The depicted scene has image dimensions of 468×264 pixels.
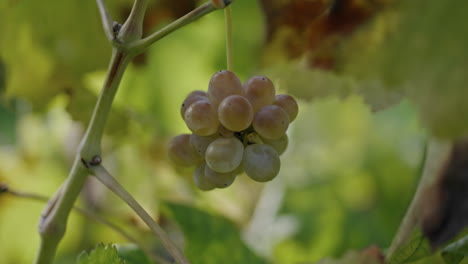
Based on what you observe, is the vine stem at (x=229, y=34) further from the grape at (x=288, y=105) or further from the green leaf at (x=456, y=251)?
the green leaf at (x=456, y=251)

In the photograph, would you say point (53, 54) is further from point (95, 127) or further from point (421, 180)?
point (421, 180)

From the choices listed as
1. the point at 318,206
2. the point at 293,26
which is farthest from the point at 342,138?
the point at 293,26

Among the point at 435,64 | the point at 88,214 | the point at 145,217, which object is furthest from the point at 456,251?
the point at 88,214

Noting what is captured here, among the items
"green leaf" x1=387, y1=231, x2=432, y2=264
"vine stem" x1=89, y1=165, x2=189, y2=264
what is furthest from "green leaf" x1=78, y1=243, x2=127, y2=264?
"green leaf" x1=387, y1=231, x2=432, y2=264

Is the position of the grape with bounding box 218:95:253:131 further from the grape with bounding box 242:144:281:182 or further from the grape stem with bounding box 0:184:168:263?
the grape stem with bounding box 0:184:168:263

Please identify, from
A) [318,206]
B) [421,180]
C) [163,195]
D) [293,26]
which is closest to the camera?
[421,180]

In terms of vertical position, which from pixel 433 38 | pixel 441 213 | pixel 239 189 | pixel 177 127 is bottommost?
pixel 239 189

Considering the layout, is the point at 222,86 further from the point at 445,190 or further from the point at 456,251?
the point at 445,190
